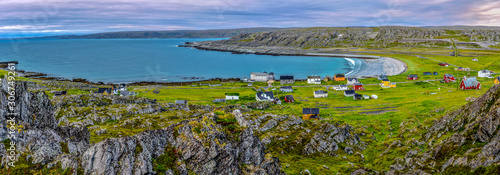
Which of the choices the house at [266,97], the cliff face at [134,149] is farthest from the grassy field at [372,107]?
the cliff face at [134,149]

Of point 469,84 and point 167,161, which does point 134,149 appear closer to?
point 167,161

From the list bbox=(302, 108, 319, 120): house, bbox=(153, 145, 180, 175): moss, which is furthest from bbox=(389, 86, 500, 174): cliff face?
bbox=(302, 108, 319, 120): house

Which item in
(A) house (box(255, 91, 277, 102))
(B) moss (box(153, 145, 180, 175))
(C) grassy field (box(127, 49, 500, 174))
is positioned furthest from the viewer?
(A) house (box(255, 91, 277, 102))

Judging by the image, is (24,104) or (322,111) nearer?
(24,104)

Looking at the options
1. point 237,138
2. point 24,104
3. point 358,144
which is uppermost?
point 24,104

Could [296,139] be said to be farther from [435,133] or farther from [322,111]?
[322,111]

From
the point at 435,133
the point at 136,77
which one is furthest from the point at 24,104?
the point at 136,77

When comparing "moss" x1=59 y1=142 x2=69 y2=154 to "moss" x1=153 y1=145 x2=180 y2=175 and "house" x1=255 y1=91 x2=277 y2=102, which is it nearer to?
"moss" x1=153 y1=145 x2=180 y2=175
